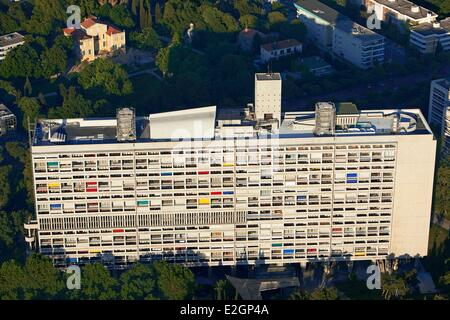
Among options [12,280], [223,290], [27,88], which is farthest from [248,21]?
[12,280]

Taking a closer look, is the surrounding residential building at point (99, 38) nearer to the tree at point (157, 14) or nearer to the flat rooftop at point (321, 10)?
the tree at point (157, 14)

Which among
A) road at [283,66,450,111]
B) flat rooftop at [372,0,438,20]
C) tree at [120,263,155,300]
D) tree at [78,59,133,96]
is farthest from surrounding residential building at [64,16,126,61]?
tree at [120,263,155,300]

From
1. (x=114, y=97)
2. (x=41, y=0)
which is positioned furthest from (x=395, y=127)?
(x=41, y=0)

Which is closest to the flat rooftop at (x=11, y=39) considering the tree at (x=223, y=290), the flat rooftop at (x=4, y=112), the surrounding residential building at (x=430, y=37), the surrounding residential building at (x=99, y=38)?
the surrounding residential building at (x=99, y=38)

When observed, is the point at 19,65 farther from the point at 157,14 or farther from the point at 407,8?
the point at 407,8

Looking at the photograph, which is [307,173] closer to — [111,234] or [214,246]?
[214,246]

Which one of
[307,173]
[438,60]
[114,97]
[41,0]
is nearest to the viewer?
[307,173]

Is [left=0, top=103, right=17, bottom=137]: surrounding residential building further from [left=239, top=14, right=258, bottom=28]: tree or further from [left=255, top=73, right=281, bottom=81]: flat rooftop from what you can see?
[left=239, top=14, right=258, bottom=28]: tree
